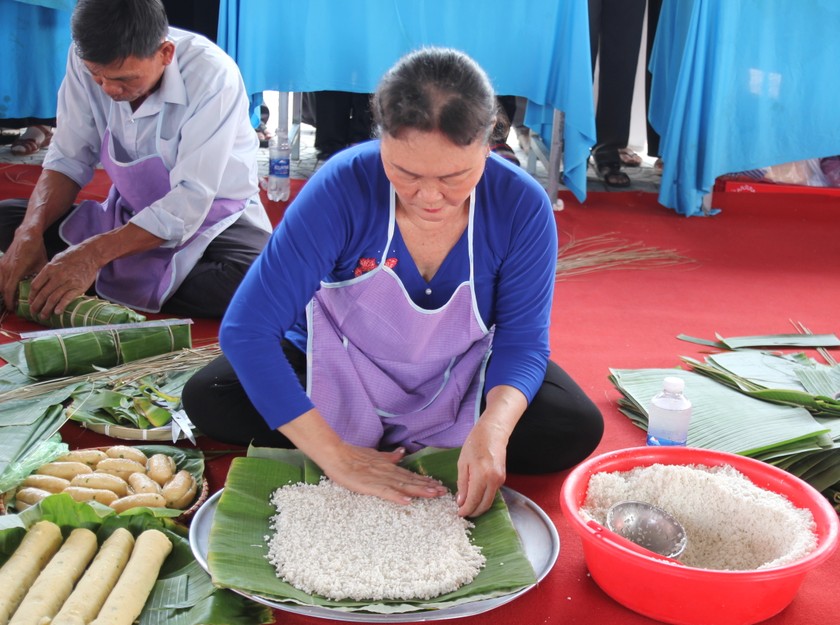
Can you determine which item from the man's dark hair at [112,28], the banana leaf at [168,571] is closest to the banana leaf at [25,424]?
the banana leaf at [168,571]

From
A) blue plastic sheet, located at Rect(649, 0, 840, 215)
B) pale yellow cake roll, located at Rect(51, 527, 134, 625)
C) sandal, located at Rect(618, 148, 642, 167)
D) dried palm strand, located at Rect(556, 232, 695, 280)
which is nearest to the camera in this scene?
pale yellow cake roll, located at Rect(51, 527, 134, 625)

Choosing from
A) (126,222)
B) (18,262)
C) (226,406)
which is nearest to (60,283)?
(18,262)

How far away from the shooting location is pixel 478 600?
1440mm

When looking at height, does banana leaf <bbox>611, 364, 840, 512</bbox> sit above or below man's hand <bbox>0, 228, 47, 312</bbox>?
below

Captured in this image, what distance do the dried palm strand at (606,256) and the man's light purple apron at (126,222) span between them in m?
1.28

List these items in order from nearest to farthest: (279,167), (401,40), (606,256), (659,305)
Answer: (659,305) < (606,256) < (401,40) < (279,167)

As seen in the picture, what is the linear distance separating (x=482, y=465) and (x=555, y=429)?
34 cm

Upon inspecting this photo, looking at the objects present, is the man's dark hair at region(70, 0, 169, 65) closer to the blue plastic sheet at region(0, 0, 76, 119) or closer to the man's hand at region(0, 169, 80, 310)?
the man's hand at region(0, 169, 80, 310)

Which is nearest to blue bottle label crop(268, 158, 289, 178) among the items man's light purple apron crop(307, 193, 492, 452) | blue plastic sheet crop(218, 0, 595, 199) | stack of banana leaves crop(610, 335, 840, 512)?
blue plastic sheet crop(218, 0, 595, 199)

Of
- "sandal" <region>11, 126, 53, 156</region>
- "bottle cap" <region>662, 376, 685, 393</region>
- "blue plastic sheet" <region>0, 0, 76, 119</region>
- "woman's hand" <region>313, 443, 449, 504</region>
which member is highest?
"blue plastic sheet" <region>0, 0, 76, 119</region>

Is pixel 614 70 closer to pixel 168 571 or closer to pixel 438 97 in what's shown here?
pixel 438 97

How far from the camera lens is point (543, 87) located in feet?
12.8

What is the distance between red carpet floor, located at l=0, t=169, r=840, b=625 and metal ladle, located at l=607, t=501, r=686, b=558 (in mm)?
107

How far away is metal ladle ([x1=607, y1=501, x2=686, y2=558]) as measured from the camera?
1.57 meters
